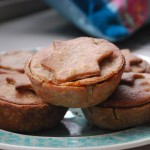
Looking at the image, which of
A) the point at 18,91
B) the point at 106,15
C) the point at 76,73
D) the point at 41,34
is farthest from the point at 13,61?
the point at 41,34

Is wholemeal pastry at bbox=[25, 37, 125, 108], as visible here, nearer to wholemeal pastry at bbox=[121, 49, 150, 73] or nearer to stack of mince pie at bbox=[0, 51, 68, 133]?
stack of mince pie at bbox=[0, 51, 68, 133]

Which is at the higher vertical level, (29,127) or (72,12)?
(29,127)

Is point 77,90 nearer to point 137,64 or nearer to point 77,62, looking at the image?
point 77,62

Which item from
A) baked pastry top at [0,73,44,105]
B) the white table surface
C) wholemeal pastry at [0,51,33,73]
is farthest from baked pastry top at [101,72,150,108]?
the white table surface

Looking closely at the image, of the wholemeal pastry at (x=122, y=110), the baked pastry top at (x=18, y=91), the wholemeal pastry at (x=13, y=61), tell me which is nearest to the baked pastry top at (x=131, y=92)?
the wholemeal pastry at (x=122, y=110)

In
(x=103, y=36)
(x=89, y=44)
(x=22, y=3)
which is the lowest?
(x=22, y=3)

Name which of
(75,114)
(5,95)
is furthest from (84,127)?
(5,95)

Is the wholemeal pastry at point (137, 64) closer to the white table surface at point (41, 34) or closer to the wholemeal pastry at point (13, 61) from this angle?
the wholemeal pastry at point (13, 61)

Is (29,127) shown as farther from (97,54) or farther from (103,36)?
(103,36)
